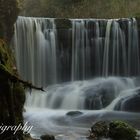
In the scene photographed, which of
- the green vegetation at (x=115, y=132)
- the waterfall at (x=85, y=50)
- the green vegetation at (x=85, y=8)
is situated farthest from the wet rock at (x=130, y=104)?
the green vegetation at (x=85, y=8)

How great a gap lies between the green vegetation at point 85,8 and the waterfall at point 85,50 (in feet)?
11.4

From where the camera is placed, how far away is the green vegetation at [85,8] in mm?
25969

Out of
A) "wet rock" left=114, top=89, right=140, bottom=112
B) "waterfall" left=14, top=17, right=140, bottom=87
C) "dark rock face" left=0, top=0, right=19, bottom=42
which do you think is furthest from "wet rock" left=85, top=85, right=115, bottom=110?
"dark rock face" left=0, top=0, right=19, bottom=42

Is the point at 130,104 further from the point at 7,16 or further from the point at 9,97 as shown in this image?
the point at 9,97

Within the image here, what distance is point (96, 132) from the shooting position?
11.8 m

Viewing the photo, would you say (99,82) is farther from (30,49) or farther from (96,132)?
(96,132)

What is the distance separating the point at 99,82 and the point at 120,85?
1.19m

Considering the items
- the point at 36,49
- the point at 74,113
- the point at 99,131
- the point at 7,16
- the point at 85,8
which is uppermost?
the point at 7,16

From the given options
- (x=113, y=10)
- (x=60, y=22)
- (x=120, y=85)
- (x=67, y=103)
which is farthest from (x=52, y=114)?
(x=113, y=10)

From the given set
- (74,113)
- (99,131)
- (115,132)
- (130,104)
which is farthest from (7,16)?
(115,132)

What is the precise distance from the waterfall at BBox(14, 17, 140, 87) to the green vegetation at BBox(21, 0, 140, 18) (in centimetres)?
347

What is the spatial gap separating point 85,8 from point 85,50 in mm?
4601

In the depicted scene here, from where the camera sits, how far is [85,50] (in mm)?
22703

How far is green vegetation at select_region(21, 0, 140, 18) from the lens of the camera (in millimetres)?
25969
